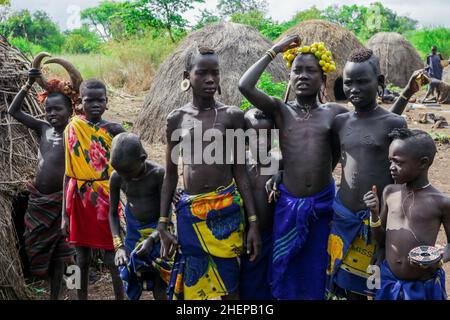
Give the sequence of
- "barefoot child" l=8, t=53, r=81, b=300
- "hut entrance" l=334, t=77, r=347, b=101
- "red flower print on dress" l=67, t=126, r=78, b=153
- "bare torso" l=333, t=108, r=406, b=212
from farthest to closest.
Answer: "hut entrance" l=334, t=77, r=347, b=101
"barefoot child" l=8, t=53, r=81, b=300
"red flower print on dress" l=67, t=126, r=78, b=153
"bare torso" l=333, t=108, r=406, b=212

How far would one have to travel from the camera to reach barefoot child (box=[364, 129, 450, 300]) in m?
2.42

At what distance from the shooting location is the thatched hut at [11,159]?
3.67 m

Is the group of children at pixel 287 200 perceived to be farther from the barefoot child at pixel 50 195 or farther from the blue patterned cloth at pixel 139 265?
the barefoot child at pixel 50 195

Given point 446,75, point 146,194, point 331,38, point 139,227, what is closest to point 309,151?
point 146,194

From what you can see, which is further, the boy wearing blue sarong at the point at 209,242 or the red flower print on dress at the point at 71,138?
the red flower print on dress at the point at 71,138

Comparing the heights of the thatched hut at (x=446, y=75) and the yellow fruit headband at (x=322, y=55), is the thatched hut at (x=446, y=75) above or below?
above

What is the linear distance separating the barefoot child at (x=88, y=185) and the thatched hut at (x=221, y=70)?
582cm

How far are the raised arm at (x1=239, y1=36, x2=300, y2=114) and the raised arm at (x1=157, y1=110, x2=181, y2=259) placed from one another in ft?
1.36

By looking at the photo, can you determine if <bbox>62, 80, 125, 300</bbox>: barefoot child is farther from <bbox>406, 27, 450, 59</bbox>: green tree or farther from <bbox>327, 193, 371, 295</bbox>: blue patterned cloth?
<bbox>406, 27, 450, 59</bbox>: green tree

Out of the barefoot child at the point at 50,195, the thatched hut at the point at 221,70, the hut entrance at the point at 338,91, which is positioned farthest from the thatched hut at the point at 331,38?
the barefoot child at the point at 50,195

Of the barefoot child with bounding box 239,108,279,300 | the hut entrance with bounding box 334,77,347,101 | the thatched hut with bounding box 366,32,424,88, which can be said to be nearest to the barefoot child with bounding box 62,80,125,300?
the barefoot child with bounding box 239,108,279,300

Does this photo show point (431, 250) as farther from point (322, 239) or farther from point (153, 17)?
point (153, 17)

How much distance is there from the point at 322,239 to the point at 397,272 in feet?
1.68
